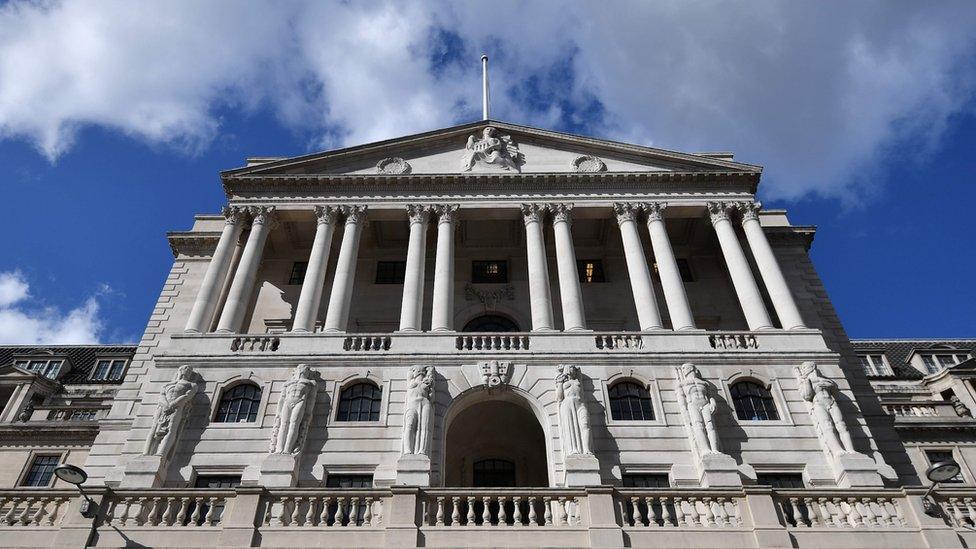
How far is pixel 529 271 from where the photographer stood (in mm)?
34125

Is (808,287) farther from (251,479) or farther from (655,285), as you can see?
(251,479)


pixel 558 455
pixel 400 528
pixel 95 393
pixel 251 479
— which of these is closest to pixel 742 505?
pixel 558 455

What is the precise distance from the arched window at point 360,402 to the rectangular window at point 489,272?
A: 12.4m

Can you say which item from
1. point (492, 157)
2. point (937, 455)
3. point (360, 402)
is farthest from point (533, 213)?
point (937, 455)

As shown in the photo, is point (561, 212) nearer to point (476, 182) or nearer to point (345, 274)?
point (476, 182)

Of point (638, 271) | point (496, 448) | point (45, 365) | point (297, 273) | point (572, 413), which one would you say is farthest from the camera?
point (45, 365)

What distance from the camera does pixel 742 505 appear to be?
20219mm

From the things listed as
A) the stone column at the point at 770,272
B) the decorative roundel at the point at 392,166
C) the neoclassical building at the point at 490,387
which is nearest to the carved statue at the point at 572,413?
the neoclassical building at the point at 490,387

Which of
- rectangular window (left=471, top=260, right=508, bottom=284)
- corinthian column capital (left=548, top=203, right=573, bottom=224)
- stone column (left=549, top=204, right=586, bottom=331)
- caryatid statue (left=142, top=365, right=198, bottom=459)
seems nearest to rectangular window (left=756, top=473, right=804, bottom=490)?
stone column (left=549, top=204, right=586, bottom=331)

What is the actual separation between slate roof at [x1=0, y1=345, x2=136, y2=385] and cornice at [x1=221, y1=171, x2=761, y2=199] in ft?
98.6

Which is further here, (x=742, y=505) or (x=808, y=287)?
(x=808, y=287)

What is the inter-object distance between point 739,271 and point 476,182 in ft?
48.5

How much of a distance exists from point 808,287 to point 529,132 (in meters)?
18.5

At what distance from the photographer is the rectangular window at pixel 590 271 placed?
39.1 meters
